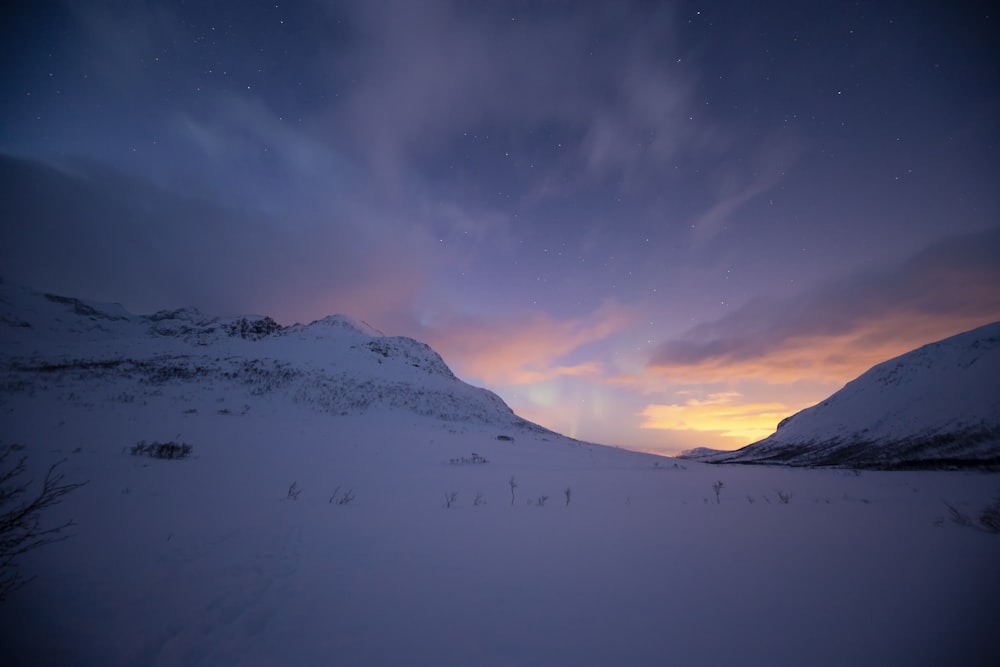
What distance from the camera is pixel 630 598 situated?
3.28m

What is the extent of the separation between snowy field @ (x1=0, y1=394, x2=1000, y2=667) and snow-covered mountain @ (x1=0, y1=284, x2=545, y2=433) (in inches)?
685

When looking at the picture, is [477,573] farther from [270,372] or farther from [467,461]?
[270,372]

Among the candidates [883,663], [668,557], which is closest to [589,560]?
[668,557]

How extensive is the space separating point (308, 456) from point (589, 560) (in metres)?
11.0

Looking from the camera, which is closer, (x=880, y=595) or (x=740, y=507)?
(x=880, y=595)

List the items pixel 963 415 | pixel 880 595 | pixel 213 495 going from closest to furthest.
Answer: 1. pixel 880 595
2. pixel 213 495
3. pixel 963 415

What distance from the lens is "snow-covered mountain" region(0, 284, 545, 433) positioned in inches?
889

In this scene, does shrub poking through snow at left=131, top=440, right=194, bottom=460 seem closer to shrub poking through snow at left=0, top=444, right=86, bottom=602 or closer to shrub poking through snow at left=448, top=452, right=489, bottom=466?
shrub poking through snow at left=0, top=444, right=86, bottom=602

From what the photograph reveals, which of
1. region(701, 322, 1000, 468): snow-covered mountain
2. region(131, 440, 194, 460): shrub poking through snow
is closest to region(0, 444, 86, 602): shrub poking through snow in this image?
region(131, 440, 194, 460): shrub poking through snow

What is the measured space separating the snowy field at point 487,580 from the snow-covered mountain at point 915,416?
28717 millimetres

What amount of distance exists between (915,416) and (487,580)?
151 ft

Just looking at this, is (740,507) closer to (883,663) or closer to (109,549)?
(883,663)

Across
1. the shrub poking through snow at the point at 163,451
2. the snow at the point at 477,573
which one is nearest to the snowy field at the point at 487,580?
the snow at the point at 477,573

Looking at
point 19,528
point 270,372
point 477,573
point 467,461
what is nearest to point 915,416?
point 467,461
